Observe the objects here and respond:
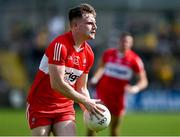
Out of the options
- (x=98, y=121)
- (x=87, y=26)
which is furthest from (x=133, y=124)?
(x=87, y=26)

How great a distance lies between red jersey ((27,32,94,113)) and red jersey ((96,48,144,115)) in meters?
5.10

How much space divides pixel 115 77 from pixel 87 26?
5.63 m

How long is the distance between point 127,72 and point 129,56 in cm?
33

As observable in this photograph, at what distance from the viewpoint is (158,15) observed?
2933cm

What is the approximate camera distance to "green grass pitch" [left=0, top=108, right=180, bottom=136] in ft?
55.1

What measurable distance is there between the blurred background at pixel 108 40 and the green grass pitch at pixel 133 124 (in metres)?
0.10

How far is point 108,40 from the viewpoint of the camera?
2603 cm

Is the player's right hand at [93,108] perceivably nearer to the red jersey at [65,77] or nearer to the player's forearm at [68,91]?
the player's forearm at [68,91]

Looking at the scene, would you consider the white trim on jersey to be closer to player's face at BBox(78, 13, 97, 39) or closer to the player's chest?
the player's chest

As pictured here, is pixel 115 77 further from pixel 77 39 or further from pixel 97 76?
pixel 77 39

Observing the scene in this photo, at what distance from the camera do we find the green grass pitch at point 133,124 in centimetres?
1678

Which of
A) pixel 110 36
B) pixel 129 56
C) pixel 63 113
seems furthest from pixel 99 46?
pixel 63 113

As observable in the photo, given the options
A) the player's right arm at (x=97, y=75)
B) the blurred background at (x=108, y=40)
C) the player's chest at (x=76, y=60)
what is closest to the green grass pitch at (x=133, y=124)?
the blurred background at (x=108, y=40)

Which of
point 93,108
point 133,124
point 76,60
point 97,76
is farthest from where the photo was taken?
point 133,124
